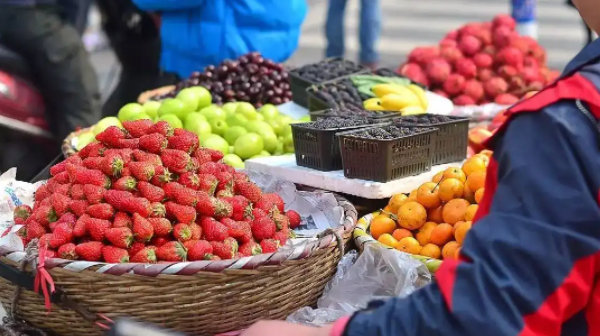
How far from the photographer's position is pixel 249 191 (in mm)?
2389

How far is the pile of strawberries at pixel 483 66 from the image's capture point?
454 centimetres

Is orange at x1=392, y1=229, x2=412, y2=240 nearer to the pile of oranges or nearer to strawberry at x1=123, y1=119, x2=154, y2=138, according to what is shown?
the pile of oranges

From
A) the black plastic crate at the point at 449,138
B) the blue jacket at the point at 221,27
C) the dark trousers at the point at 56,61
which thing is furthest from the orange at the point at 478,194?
the dark trousers at the point at 56,61

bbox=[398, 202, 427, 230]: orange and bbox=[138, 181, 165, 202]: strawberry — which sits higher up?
bbox=[138, 181, 165, 202]: strawberry

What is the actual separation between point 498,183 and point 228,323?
3.73 feet

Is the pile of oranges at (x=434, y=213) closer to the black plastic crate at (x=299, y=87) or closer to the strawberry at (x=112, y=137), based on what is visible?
the strawberry at (x=112, y=137)

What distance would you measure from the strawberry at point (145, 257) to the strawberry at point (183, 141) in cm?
39

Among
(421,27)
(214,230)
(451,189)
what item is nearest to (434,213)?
(451,189)

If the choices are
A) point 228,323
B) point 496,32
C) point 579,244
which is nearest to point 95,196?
point 228,323

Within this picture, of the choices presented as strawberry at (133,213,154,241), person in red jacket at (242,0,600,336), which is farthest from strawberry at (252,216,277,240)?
person in red jacket at (242,0,600,336)

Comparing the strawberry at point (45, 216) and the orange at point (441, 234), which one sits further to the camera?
the orange at point (441, 234)

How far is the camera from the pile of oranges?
97.0 inches

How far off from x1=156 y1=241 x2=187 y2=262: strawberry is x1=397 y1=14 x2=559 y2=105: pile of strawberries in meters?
2.74

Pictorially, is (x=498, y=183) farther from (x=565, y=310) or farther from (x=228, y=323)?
(x=228, y=323)
